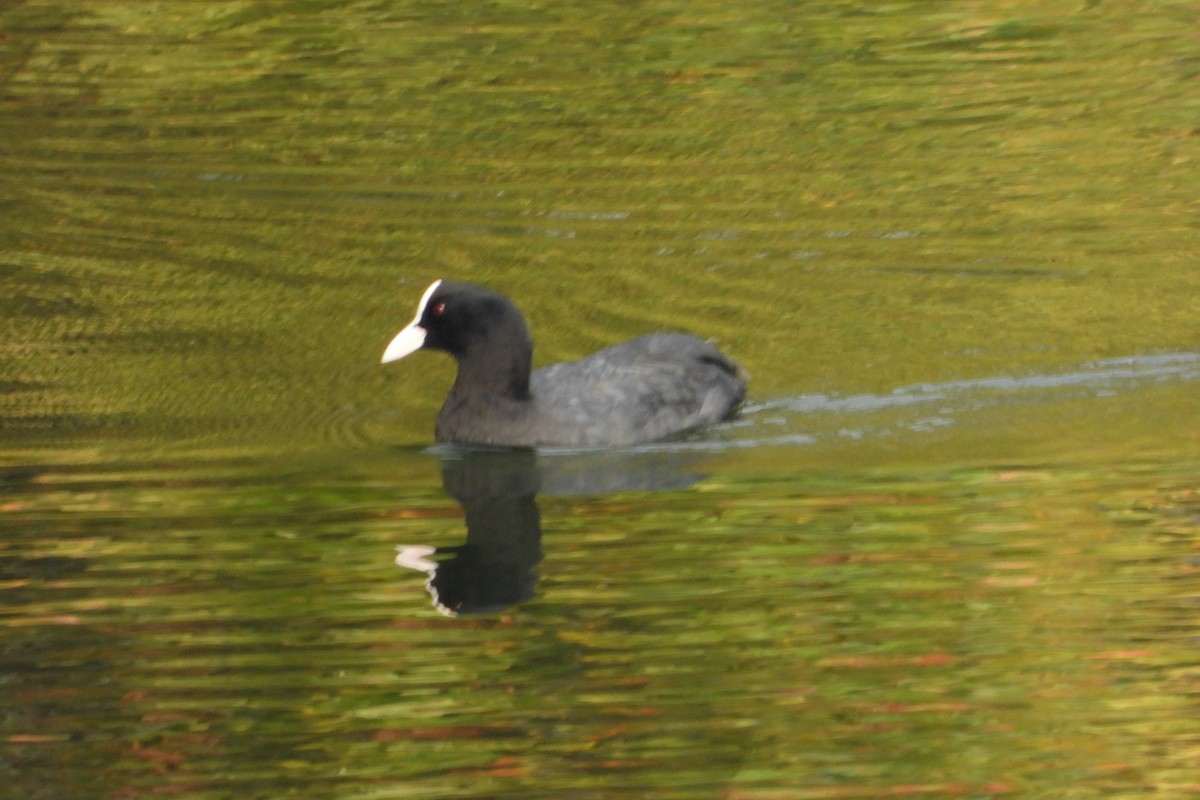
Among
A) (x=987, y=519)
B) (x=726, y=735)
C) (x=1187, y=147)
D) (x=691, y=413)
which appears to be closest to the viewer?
(x=726, y=735)

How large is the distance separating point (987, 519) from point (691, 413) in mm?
2082

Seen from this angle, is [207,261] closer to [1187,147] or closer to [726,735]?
[1187,147]

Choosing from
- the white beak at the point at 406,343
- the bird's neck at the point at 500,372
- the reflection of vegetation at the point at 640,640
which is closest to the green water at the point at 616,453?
the reflection of vegetation at the point at 640,640

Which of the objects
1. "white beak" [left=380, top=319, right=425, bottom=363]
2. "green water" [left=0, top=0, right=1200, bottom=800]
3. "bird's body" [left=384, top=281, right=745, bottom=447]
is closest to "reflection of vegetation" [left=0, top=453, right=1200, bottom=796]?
"green water" [left=0, top=0, right=1200, bottom=800]

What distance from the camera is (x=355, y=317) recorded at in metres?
12.1

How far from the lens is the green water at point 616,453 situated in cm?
654

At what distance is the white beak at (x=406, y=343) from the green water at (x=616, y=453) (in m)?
0.44

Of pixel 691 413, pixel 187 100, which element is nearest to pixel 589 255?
pixel 691 413

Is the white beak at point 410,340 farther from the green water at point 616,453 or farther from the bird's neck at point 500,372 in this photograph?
the green water at point 616,453

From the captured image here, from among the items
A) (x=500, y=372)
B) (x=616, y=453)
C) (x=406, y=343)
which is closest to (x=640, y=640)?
(x=616, y=453)

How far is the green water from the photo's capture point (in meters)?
6.54

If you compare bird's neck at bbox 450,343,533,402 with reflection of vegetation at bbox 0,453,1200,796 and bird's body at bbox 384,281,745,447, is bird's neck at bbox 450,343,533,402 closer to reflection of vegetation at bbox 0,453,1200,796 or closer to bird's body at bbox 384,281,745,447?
bird's body at bbox 384,281,745,447

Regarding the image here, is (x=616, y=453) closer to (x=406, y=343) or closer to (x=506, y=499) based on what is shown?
(x=506, y=499)

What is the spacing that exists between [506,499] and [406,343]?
42.3 inches
